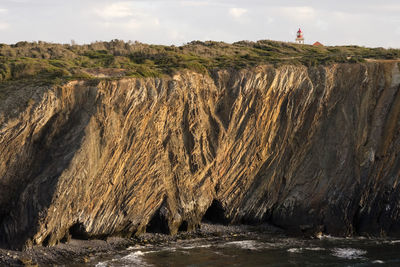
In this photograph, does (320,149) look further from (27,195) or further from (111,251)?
(27,195)

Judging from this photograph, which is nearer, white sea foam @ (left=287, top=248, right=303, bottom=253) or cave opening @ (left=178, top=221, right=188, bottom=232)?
white sea foam @ (left=287, top=248, right=303, bottom=253)

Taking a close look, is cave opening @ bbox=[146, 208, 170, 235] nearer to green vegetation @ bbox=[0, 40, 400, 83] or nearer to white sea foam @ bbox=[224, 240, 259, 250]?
white sea foam @ bbox=[224, 240, 259, 250]

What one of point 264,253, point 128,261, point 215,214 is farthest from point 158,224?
point 264,253

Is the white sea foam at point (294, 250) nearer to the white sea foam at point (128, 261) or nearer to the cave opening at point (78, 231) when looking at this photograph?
the white sea foam at point (128, 261)

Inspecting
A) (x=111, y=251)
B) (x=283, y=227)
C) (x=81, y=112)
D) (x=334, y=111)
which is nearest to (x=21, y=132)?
(x=81, y=112)

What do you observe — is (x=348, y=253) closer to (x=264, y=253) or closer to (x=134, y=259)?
(x=264, y=253)

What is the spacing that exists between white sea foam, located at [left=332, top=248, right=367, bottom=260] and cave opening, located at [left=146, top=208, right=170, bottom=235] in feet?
29.9

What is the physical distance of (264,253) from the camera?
37.8m

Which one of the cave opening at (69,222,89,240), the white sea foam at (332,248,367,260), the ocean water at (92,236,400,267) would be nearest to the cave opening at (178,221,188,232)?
the ocean water at (92,236,400,267)

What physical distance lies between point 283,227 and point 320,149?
5283mm

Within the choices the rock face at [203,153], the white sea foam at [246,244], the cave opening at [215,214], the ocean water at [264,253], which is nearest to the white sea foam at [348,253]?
the ocean water at [264,253]

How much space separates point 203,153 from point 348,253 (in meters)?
9.94

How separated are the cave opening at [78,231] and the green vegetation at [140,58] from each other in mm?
7924

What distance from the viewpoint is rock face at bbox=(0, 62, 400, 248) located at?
37.0 metres
